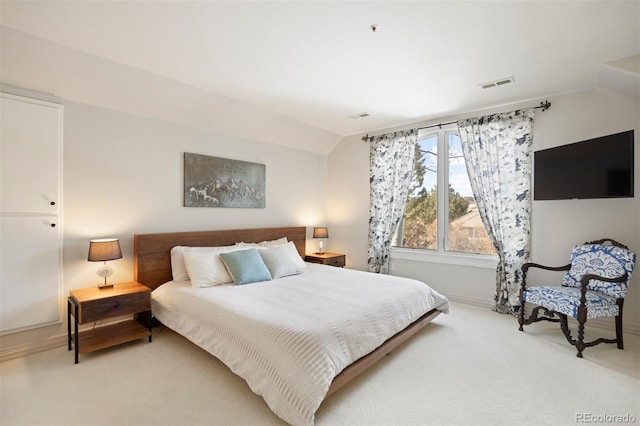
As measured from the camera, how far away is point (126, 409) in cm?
195

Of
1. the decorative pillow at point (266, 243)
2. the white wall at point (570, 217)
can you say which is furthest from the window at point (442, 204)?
the decorative pillow at point (266, 243)

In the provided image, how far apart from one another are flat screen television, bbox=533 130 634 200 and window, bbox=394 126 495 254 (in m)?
0.91

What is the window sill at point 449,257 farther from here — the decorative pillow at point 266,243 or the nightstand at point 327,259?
the decorative pillow at point 266,243

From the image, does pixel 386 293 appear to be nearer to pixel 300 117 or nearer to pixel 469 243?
pixel 469 243

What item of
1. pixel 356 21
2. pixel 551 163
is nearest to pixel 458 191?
→ pixel 551 163

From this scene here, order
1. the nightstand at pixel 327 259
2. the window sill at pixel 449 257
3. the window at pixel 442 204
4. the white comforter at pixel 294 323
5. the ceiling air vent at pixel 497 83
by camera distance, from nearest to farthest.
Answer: the white comforter at pixel 294 323, the ceiling air vent at pixel 497 83, the window sill at pixel 449 257, the window at pixel 442 204, the nightstand at pixel 327 259

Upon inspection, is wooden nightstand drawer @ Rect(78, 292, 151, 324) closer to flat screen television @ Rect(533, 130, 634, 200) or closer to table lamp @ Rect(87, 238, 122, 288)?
table lamp @ Rect(87, 238, 122, 288)

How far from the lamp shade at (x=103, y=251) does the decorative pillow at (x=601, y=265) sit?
456cm

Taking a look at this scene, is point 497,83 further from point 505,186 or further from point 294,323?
point 294,323

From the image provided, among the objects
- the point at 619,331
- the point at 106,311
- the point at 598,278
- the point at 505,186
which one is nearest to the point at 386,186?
the point at 505,186

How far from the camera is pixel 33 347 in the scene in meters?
2.71

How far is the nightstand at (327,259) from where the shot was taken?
4820mm

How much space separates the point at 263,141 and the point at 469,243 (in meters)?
3.42

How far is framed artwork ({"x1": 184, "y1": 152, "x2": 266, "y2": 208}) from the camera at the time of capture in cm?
382
